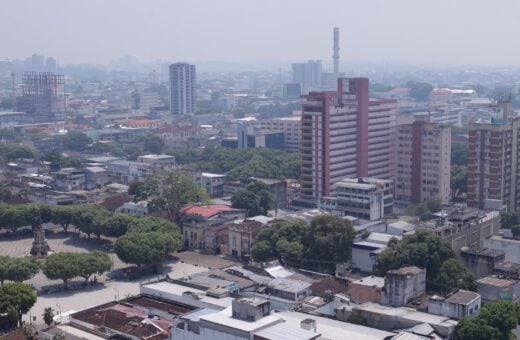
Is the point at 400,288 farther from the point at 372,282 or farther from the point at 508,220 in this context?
the point at 508,220

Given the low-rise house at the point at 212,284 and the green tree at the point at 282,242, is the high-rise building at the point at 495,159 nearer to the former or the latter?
the green tree at the point at 282,242

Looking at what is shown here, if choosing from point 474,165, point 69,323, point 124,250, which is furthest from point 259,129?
point 69,323

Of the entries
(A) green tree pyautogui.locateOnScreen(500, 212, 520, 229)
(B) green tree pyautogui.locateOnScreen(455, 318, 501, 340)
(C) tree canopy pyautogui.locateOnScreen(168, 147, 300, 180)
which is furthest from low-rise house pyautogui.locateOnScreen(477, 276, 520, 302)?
(C) tree canopy pyautogui.locateOnScreen(168, 147, 300, 180)

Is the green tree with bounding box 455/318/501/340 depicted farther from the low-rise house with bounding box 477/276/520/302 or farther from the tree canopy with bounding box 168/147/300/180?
the tree canopy with bounding box 168/147/300/180

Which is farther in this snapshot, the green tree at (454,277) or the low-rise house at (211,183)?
the low-rise house at (211,183)

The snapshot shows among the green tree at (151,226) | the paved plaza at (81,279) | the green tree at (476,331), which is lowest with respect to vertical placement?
the paved plaza at (81,279)

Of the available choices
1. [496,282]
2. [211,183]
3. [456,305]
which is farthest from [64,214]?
[456,305]

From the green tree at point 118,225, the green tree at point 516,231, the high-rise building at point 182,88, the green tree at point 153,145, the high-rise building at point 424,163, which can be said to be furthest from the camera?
the high-rise building at point 182,88

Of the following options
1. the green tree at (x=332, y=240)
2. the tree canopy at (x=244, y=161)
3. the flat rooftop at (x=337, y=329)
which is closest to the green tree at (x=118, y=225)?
the green tree at (x=332, y=240)
